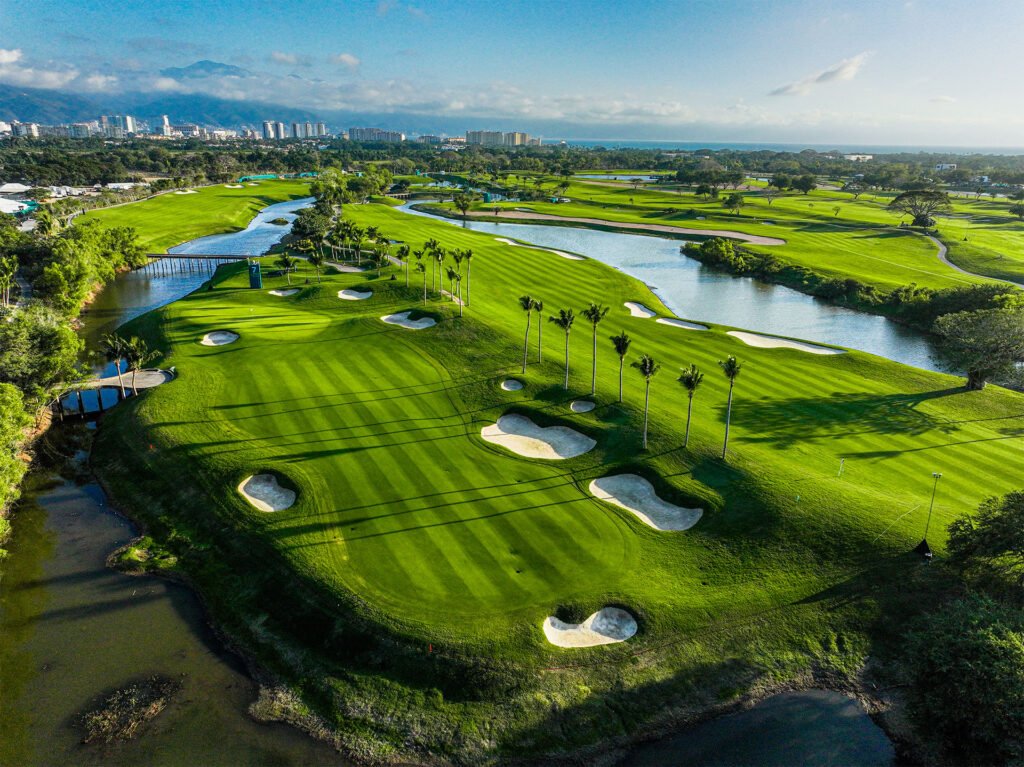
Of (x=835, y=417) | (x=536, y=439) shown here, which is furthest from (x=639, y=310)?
(x=536, y=439)

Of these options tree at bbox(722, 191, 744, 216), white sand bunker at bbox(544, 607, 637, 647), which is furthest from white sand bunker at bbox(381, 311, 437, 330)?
tree at bbox(722, 191, 744, 216)

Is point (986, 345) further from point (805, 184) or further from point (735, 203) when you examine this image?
point (805, 184)

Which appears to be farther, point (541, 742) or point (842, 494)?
point (842, 494)

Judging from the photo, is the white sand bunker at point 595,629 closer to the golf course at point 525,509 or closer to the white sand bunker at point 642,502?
the golf course at point 525,509

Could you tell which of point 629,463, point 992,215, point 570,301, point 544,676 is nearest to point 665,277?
point 570,301

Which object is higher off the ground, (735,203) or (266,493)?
(735,203)

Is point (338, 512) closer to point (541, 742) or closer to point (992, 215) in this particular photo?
point (541, 742)
